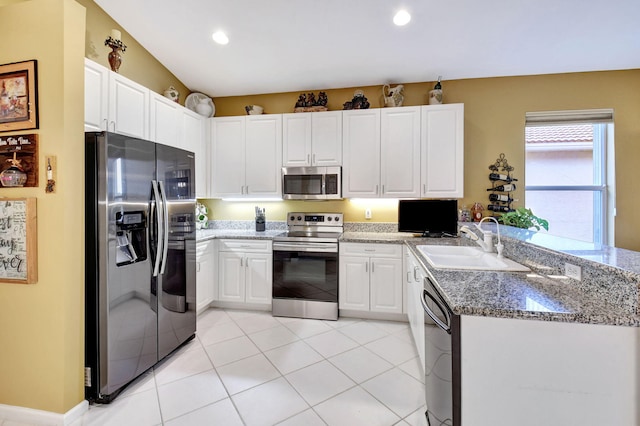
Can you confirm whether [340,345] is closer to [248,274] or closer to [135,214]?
[248,274]

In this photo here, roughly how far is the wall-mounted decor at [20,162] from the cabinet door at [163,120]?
1150mm

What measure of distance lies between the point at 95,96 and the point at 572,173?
496 cm

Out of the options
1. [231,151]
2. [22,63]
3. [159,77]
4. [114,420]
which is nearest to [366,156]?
[231,151]

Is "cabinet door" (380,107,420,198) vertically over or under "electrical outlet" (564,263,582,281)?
over

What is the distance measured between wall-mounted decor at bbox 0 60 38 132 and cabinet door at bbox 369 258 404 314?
290cm

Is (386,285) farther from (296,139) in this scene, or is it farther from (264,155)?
(264,155)

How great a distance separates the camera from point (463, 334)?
1.11 meters

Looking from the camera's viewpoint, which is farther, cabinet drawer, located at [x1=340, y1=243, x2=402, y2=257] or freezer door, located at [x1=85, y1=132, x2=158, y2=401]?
cabinet drawer, located at [x1=340, y1=243, x2=402, y2=257]

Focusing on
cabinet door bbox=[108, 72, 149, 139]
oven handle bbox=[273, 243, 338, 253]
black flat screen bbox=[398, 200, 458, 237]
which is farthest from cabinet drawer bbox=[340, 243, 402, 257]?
cabinet door bbox=[108, 72, 149, 139]

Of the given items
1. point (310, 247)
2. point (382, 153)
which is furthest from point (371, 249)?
point (382, 153)

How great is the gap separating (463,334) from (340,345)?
1.64m

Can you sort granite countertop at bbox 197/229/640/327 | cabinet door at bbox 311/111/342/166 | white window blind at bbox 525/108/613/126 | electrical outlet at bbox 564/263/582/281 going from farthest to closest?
cabinet door at bbox 311/111/342/166
white window blind at bbox 525/108/613/126
electrical outlet at bbox 564/263/582/281
granite countertop at bbox 197/229/640/327

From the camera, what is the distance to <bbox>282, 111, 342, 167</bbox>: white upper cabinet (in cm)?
335

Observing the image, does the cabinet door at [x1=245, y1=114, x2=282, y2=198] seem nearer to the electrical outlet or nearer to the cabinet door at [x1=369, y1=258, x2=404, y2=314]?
the cabinet door at [x1=369, y1=258, x2=404, y2=314]
